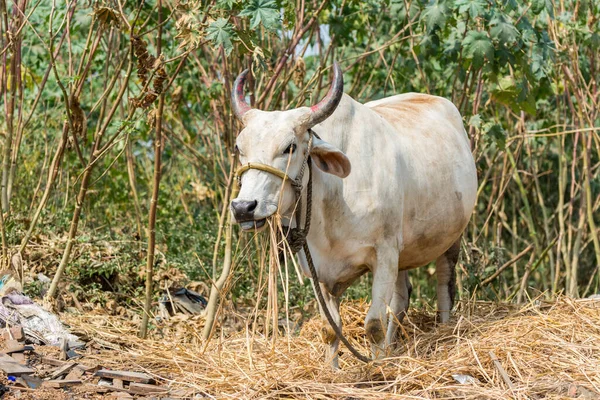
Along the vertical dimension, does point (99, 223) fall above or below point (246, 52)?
below

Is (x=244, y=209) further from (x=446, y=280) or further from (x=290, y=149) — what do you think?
(x=446, y=280)

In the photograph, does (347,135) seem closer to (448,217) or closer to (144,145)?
(448,217)

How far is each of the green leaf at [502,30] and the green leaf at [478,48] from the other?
72 mm

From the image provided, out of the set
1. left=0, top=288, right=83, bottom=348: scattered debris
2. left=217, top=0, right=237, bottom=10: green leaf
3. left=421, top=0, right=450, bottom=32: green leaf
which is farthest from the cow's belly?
left=0, top=288, right=83, bottom=348: scattered debris

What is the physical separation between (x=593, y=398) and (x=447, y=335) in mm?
1205

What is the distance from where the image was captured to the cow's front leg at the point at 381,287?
4.86 m

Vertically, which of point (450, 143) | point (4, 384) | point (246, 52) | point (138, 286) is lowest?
point (138, 286)

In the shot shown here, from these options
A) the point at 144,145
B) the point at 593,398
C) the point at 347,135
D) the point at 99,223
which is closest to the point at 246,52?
the point at 347,135

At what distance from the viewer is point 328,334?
200 inches

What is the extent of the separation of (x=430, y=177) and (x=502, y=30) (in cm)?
143

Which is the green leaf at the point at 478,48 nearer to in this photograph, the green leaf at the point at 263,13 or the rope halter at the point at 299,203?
the green leaf at the point at 263,13

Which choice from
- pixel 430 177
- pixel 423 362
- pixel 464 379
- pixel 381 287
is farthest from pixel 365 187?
pixel 464 379

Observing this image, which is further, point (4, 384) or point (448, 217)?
point (448, 217)

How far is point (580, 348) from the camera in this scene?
4.86m
